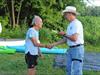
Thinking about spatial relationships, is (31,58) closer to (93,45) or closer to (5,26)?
(93,45)

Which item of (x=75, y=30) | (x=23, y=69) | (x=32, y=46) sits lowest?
(x=23, y=69)

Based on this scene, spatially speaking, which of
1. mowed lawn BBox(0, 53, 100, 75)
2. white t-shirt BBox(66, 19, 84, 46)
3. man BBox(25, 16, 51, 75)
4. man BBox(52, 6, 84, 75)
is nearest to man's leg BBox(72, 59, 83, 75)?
man BBox(52, 6, 84, 75)

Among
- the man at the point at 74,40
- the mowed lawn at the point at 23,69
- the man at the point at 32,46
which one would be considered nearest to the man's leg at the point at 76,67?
the man at the point at 74,40

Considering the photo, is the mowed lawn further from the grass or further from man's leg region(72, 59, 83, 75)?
man's leg region(72, 59, 83, 75)

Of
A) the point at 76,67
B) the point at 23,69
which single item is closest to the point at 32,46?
the point at 76,67

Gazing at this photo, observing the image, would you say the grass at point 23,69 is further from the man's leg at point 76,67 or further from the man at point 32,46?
the man's leg at point 76,67

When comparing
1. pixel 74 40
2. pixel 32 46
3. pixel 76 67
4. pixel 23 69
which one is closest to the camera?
pixel 74 40

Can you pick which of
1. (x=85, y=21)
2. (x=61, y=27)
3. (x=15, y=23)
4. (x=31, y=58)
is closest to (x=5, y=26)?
(x=15, y=23)

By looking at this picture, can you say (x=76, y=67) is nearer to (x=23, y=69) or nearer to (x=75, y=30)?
(x=75, y=30)

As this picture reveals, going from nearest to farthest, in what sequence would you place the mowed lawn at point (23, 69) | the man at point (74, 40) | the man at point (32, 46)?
the man at point (74, 40) < the man at point (32, 46) < the mowed lawn at point (23, 69)

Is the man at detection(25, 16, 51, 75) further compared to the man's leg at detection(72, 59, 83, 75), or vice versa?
the man at detection(25, 16, 51, 75)

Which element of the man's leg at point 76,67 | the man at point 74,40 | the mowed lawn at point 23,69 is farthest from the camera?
the mowed lawn at point 23,69

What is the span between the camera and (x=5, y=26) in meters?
19.4

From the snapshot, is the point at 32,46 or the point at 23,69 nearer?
the point at 32,46
